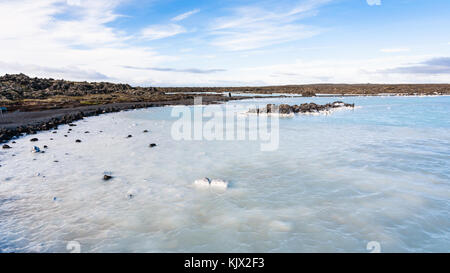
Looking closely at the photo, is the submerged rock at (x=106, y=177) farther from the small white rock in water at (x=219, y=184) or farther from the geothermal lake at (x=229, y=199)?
the small white rock in water at (x=219, y=184)

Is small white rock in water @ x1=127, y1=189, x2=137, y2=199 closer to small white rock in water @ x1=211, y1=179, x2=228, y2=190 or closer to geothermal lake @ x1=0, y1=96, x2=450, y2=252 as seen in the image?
geothermal lake @ x1=0, y1=96, x2=450, y2=252

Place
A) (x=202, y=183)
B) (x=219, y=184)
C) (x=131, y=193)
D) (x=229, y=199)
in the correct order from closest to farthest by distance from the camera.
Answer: (x=229, y=199), (x=131, y=193), (x=219, y=184), (x=202, y=183)

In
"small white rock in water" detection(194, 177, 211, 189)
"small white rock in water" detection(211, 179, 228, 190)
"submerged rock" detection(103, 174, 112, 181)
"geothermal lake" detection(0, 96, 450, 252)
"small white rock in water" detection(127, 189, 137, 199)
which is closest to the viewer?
"geothermal lake" detection(0, 96, 450, 252)

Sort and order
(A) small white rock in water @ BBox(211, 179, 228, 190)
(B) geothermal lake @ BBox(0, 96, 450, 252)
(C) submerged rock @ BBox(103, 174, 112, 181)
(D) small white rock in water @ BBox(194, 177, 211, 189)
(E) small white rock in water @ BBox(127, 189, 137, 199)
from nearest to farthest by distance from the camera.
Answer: (B) geothermal lake @ BBox(0, 96, 450, 252)
(E) small white rock in water @ BBox(127, 189, 137, 199)
(A) small white rock in water @ BBox(211, 179, 228, 190)
(D) small white rock in water @ BBox(194, 177, 211, 189)
(C) submerged rock @ BBox(103, 174, 112, 181)

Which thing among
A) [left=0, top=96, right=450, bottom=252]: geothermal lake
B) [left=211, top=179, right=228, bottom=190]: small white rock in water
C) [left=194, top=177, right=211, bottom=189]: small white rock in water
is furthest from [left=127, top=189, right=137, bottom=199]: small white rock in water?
[left=211, top=179, right=228, bottom=190]: small white rock in water

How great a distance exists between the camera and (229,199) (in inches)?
331

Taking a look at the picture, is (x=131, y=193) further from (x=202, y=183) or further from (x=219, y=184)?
(x=219, y=184)

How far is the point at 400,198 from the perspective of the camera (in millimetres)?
8453

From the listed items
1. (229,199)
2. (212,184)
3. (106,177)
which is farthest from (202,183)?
(106,177)

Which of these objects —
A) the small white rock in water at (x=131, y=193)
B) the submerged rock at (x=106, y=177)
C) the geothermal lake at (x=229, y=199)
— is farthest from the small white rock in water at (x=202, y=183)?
the submerged rock at (x=106, y=177)

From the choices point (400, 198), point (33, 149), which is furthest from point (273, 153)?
point (33, 149)

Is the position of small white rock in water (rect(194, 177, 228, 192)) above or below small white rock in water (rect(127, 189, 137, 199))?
above

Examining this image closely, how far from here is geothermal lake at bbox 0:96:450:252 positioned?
6199 mm
